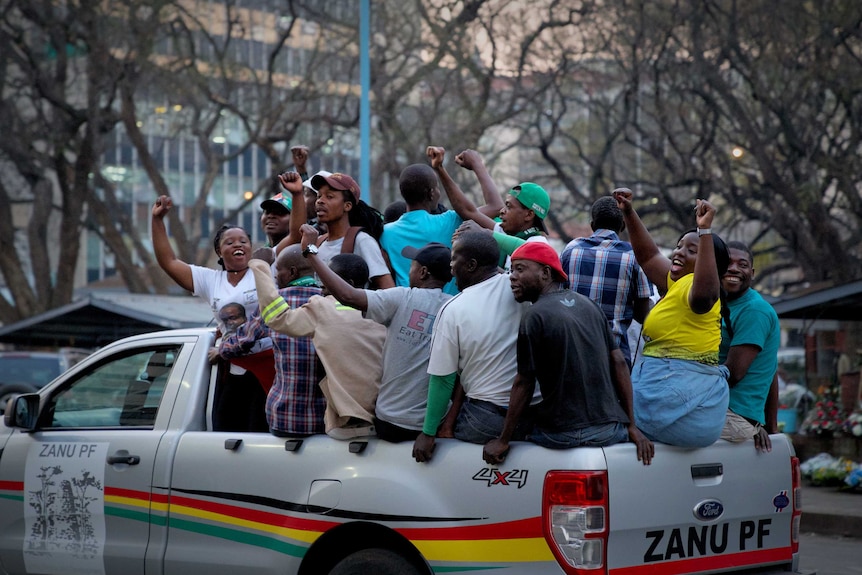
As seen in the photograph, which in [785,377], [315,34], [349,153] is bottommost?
[785,377]

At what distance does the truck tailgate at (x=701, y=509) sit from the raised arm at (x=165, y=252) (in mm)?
2998

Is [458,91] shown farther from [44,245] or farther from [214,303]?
[214,303]

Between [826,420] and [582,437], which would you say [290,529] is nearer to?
[582,437]

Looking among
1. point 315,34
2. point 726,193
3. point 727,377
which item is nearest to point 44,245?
point 315,34

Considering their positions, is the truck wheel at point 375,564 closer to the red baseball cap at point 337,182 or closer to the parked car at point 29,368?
the red baseball cap at point 337,182

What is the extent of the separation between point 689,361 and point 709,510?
63 cm

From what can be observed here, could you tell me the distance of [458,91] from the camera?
24062 millimetres

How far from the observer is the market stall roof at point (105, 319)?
18.6 meters

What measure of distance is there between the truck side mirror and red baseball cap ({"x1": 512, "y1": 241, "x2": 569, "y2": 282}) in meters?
2.88

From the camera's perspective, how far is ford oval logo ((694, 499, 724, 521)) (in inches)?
190

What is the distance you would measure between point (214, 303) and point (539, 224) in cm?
180

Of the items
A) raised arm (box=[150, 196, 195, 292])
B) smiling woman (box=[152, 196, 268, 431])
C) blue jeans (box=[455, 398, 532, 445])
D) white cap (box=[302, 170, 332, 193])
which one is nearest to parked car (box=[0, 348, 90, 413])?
raised arm (box=[150, 196, 195, 292])

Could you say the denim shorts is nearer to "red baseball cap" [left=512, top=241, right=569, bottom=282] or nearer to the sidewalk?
"red baseball cap" [left=512, top=241, right=569, bottom=282]

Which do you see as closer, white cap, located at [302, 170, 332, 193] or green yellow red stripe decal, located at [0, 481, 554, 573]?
green yellow red stripe decal, located at [0, 481, 554, 573]
